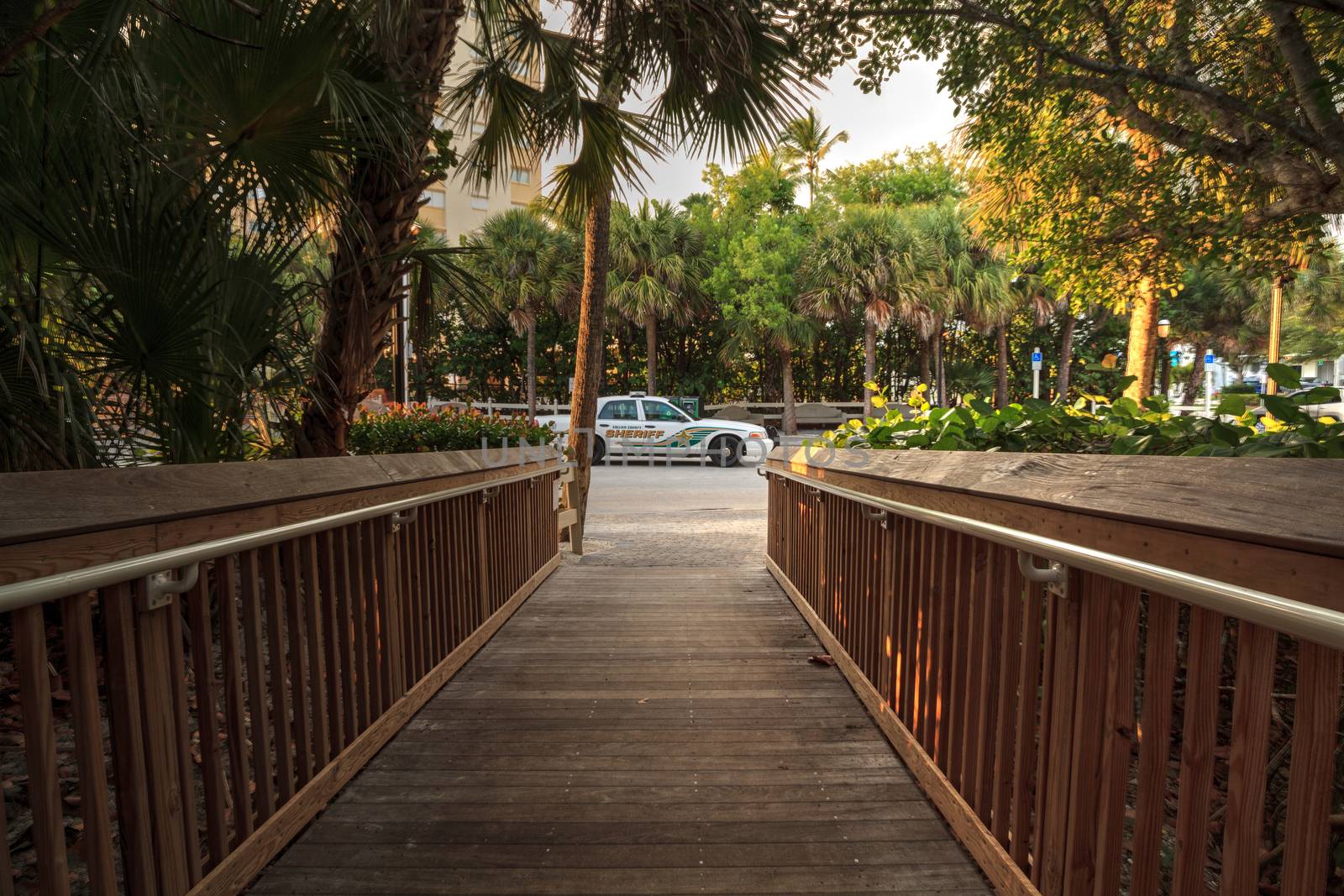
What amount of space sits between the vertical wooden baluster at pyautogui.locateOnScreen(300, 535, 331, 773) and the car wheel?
14.6m

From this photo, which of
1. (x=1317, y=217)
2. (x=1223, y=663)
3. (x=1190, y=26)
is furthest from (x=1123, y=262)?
(x=1223, y=663)

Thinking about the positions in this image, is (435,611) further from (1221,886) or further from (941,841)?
(1221,886)

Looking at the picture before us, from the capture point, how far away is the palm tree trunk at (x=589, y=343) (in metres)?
7.94

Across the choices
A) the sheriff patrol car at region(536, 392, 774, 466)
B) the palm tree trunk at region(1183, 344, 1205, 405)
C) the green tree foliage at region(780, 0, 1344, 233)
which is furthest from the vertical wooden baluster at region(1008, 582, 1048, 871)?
the palm tree trunk at region(1183, 344, 1205, 405)

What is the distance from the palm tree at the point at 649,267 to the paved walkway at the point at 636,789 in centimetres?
1735

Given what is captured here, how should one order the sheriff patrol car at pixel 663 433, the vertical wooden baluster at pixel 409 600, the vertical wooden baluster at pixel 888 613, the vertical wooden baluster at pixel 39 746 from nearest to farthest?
the vertical wooden baluster at pixel 39 746 < the vertical wooden baluster at pixel 888 613 < the vertical wooden baluster at pixel 409 600 < the sheriff patrol car at pixel 663 433

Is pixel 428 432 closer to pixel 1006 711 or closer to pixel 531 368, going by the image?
pixel 1006 711

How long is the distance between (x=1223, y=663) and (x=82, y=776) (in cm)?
310

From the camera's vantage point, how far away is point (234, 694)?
1890mm

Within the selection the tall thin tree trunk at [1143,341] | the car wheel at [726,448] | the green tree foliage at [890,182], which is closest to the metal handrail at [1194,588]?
the tall thin tree trunk at [1143,341]

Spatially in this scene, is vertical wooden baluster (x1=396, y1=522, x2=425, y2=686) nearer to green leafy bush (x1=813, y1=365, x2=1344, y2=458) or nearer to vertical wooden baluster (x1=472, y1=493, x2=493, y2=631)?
vertical wooden baluster (x1=472, y1=493, x2=493, y2=631)

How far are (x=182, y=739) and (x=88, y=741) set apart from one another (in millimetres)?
311

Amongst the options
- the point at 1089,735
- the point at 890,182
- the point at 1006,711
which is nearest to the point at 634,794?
the point at 1006,711

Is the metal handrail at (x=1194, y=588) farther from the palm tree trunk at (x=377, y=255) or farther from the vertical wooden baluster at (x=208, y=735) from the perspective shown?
the palm tree trunk at (x=377, y=255)
